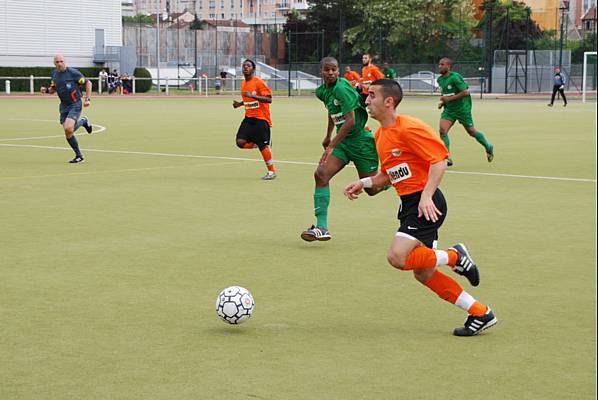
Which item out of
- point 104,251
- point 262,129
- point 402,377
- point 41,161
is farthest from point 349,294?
point 41,161

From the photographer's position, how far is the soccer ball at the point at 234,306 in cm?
677

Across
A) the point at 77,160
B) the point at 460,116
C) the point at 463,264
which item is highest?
the point at 460,116

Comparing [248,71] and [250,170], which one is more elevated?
[248,71]

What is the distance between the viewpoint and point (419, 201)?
673cm

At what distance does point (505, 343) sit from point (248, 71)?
1092 cm

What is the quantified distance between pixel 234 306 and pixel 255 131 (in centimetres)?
1036

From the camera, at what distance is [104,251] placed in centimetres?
988

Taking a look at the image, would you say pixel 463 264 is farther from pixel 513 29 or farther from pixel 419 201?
pixel 513 29

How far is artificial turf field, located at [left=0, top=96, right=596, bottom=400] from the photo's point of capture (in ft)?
18.6

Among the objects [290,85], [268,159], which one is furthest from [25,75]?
[268,159]

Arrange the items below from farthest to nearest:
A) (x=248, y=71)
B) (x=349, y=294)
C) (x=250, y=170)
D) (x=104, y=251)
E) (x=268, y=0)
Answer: (x=268, y=0) → (x=250, y=170) → (x=248, y=71) → (x=104, y=251) → (x=349, y=294)

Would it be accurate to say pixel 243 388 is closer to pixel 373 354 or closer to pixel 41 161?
pixel 373 354

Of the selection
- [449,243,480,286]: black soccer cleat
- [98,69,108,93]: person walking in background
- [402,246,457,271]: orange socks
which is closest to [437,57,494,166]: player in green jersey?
[449,243,480,286]: black soccer cleat

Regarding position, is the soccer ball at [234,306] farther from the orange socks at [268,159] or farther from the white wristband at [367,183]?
the orange socks at [268,159]
